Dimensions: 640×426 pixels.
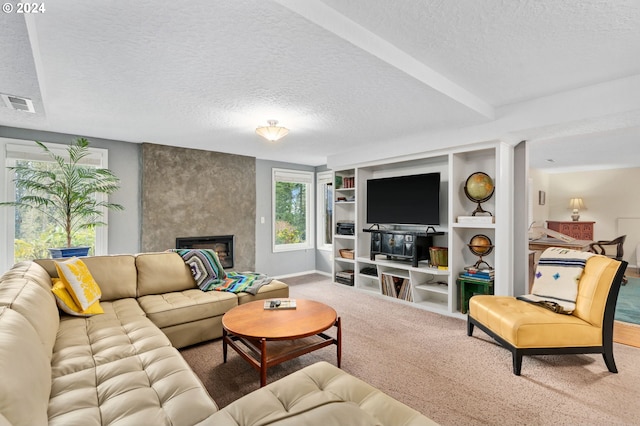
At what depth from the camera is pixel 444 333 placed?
3.15 metres

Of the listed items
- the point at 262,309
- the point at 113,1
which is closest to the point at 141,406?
the point at 262,309

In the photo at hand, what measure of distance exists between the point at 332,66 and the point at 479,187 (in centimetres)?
241

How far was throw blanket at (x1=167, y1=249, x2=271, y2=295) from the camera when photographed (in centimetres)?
330

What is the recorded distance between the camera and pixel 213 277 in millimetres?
3471

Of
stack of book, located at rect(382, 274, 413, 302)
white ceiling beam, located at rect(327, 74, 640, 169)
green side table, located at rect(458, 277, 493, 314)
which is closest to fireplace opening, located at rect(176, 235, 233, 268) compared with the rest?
stack of book, located at rect(382, 274, 413, 302)

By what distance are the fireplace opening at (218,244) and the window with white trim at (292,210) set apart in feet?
3.08

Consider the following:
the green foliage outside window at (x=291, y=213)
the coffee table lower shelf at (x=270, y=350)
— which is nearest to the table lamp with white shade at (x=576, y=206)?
the green foliage outside window at (x=291, y=213)

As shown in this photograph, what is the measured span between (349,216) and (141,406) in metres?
4.51

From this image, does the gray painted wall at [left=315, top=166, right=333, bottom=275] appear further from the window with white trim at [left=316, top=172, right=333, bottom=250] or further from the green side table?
the green side table

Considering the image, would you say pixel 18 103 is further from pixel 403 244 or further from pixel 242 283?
pixel 403 244

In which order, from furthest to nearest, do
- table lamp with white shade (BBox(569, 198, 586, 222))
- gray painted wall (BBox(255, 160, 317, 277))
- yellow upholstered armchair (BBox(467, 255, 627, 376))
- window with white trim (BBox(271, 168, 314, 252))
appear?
table lamp with white shade (BBox(569, 198, 586, 222)) → window with white trim (BBox(271, 168, 314, 252)) → gray painted wall (BBox(255, 160, 317, 277)) → yellow upholstered armchair (BBox(467, 255, 627, 376))

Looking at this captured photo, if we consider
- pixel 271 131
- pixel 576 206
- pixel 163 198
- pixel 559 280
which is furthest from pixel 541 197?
pixel 163 198

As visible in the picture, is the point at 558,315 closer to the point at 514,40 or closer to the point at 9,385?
the point at 514,40

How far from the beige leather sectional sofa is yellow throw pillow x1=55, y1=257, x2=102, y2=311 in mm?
118
